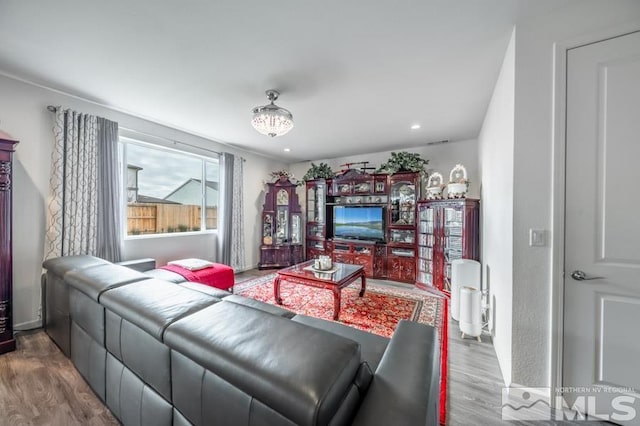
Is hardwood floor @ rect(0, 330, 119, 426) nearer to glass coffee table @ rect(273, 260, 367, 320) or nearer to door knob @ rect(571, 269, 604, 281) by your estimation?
glass coffee table @ rect(273, 260, 367, 320)

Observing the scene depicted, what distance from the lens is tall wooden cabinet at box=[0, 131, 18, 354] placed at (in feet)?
6.53

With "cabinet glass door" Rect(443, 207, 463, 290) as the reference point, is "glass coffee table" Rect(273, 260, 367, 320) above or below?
below

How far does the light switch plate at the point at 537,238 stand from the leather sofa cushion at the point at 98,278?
2619mm

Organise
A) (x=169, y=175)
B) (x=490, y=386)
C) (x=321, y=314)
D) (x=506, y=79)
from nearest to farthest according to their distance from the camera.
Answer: (x=490, y=386) < (x=506, y=79) < (x=321, y=314) < (x=169, y=175)

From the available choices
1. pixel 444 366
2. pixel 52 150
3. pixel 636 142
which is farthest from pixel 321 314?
pixel 52 150

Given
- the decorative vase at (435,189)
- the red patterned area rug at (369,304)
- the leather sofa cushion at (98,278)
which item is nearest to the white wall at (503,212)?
the red patterned area rug at (369,304)

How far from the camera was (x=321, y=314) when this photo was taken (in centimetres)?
290

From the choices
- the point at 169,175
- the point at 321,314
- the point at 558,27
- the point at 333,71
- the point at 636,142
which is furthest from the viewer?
the point at 169,175

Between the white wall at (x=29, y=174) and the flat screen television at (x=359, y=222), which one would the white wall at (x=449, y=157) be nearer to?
the flat screen television at (x=359, y=222)

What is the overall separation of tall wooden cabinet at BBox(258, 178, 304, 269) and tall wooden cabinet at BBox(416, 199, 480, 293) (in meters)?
2.50

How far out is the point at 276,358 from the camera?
783 millimetres

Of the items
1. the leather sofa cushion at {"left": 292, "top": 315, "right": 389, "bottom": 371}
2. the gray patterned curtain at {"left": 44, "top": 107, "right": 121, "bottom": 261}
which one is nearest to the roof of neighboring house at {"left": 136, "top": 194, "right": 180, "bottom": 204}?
the gray patterned curtain at {"left": 44, "top": 107, "right": 121, "bottom": 261}

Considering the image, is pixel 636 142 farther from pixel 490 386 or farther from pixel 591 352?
pixel 490 386

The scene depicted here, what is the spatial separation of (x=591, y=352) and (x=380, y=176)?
142 inches
